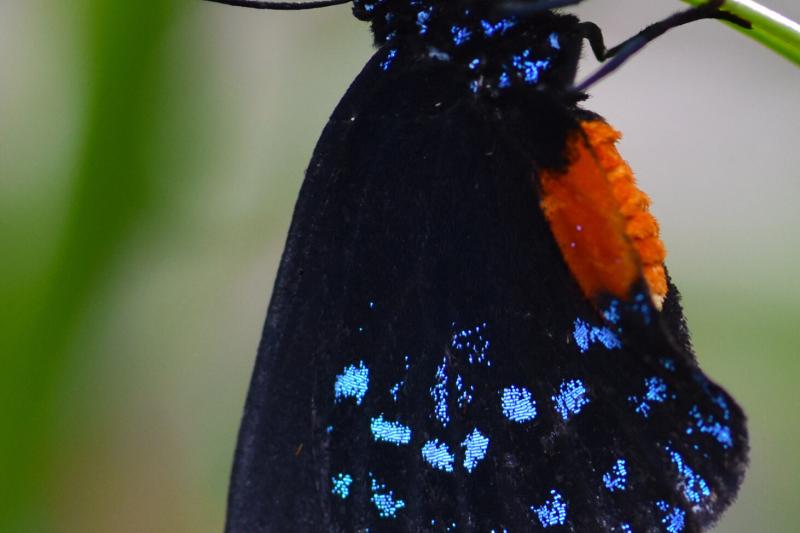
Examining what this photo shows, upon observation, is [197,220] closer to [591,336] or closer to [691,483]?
[591,336]

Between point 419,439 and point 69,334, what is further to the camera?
point 69,334

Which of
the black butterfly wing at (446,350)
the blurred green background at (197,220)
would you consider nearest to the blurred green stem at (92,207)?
the blurred green background at (197,220)

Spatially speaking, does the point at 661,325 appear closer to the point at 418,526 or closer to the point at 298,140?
the point at 418,526

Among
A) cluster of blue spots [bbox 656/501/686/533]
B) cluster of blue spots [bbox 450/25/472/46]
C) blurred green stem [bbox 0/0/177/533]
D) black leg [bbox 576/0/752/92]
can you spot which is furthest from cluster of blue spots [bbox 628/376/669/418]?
blurred green stem [bbox 0/0/177/533]

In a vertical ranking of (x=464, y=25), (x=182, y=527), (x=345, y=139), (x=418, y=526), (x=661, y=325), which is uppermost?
(x=464, y=25)

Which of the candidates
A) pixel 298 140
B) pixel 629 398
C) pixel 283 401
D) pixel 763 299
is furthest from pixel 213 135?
pixel 763 299

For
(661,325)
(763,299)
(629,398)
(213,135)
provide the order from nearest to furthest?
(661,325)
(629,398)
(213,135)
(763,299)
